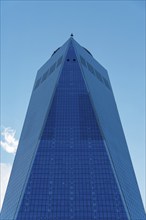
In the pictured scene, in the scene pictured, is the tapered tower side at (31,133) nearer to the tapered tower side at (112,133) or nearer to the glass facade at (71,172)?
the glass facade at (71,172)

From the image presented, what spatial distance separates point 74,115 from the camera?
5295 inches

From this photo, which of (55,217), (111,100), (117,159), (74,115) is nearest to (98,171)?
(117,159)

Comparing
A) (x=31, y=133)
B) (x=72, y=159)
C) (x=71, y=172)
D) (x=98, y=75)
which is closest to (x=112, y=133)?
(x=72, y=159)

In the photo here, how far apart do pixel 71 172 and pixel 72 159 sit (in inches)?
241

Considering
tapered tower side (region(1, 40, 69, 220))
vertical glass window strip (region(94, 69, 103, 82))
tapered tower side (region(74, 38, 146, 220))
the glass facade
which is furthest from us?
vertical glass window strip (region(94, 69, 103, 82))

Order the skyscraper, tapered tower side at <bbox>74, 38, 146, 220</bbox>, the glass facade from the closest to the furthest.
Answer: the glass facade < the skyscraper < tapered tower side at <bbox>74, 38, 146, 220</bbox>

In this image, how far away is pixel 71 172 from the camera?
364 feet

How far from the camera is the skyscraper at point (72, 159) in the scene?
99938 millimetres

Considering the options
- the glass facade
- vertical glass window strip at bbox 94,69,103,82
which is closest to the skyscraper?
the glass facade

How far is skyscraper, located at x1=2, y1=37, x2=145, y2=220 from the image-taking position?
99.9 meters

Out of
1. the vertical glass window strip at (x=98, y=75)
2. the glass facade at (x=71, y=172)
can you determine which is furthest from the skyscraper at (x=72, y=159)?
the vertical glass window strip at (x=98, y=75)

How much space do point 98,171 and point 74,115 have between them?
32.1 metres

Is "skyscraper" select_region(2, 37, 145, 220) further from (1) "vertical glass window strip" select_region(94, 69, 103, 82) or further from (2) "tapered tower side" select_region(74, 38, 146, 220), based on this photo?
(1) "vertical glass window strip" select_region(94, 69, 103, 82)

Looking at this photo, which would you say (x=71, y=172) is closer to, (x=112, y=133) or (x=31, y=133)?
(x=31, y=133)
